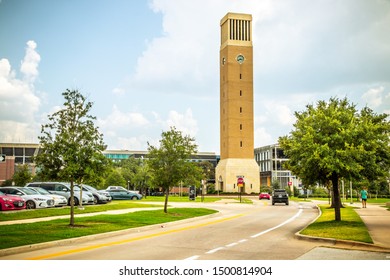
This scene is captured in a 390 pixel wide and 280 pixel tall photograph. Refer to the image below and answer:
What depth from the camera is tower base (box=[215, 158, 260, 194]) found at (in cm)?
8362

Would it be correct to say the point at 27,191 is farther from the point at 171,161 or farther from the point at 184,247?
the point at 184,247

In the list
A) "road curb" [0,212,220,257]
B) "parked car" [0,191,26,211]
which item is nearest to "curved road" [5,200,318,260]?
"road curb" [0,212,220,257]

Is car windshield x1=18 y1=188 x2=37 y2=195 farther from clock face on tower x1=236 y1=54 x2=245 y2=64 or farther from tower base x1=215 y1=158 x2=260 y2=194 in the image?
clock face on tower x1=236 y1=54 x2=245 y2=64

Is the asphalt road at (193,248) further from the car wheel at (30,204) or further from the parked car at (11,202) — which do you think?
the car wheel at (30,204)

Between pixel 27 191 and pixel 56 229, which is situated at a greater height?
pixel 27 191

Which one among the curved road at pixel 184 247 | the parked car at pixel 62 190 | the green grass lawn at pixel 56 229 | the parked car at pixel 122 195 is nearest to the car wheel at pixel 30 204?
the parked car at pixel 62 190

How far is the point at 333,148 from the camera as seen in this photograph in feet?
67.1

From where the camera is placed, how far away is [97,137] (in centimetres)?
1873

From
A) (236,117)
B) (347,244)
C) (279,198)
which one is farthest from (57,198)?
(236,117)

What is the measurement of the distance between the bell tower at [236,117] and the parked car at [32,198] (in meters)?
56.0

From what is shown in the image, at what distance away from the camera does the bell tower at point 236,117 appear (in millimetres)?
83938

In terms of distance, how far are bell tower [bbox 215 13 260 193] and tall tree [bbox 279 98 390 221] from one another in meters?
61.4

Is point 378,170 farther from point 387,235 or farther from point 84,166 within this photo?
point 84,166

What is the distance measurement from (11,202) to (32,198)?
214 cm
